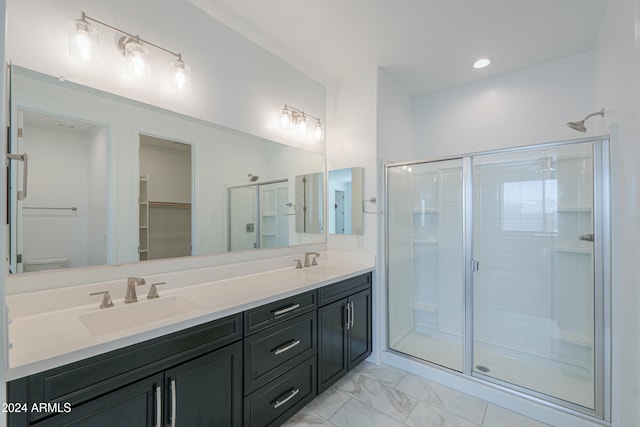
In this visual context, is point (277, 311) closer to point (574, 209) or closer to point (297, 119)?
point (297, 119)

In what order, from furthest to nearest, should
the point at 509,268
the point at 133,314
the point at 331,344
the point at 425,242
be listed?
1. the point at 425,242
2. the point at 509,268
3. the point at 331,344
4. the point at 133,314

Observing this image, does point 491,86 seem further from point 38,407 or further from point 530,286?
point 38,407

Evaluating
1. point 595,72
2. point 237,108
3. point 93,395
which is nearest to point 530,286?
point 595,72

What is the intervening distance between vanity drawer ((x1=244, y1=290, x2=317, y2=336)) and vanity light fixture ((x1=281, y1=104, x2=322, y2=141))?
1.47 metres

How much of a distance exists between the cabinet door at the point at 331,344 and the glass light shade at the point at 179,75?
66.4 inches

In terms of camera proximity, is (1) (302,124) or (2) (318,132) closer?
(1) (302,124)

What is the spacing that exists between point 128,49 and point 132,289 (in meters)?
1.27

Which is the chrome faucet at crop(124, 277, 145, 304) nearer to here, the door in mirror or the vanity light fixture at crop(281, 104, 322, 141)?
the door in mirror

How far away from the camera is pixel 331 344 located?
1979 mm

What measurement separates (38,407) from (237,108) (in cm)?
184

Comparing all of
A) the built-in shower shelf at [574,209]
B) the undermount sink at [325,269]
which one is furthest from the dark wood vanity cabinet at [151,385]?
the built-in shower shelf at [574,209]

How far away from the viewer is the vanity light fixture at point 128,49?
50.6 inches

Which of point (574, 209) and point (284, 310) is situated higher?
point (574, 209)

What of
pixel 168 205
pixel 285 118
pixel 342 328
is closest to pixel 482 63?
pixel 285 118
